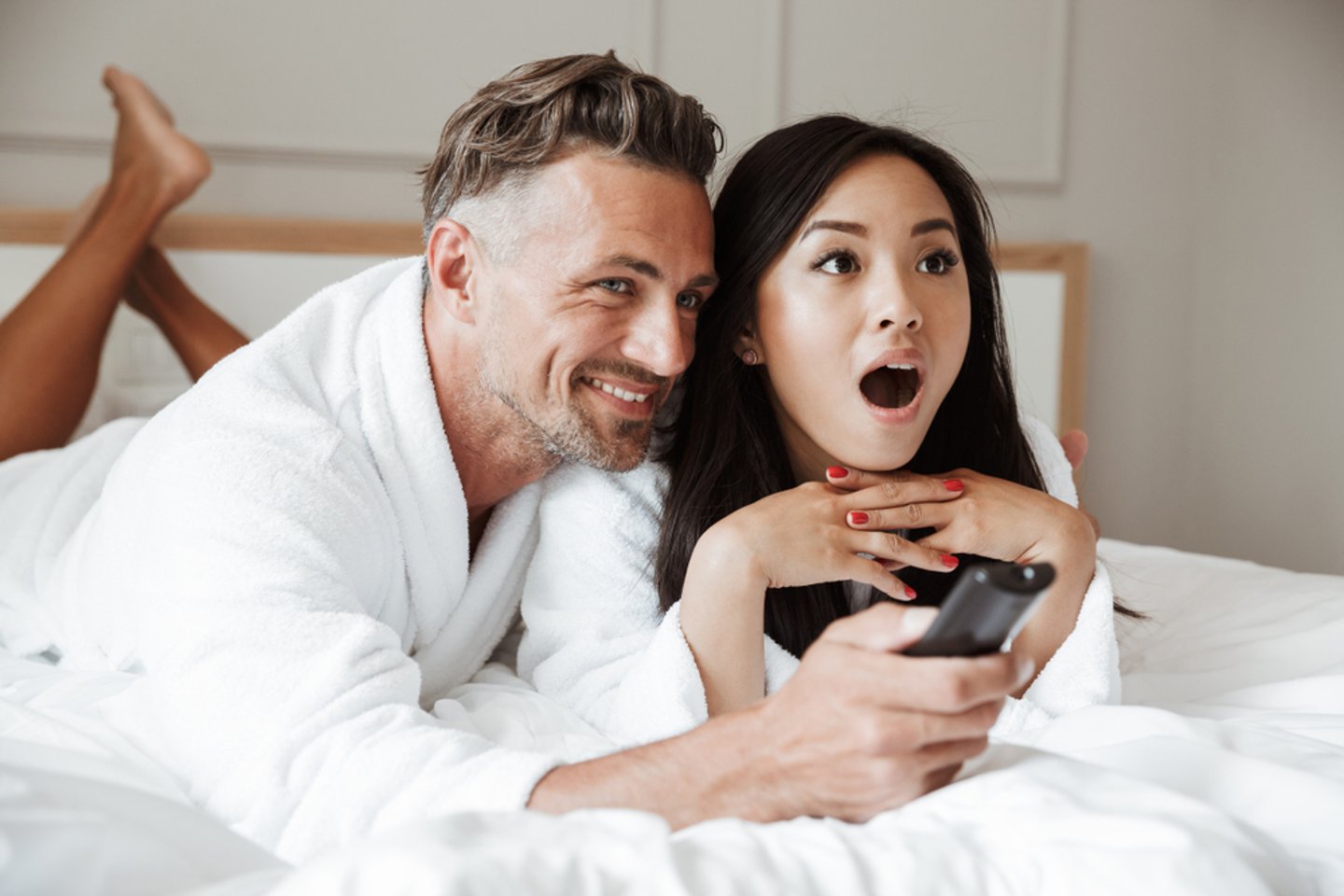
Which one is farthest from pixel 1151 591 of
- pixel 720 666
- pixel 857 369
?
pixel 720 666

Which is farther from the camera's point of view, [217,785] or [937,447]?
[937,447]

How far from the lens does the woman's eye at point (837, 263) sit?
1.34 m

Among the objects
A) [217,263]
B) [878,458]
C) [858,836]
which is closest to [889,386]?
[878,458]

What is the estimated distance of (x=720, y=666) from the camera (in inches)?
48.1

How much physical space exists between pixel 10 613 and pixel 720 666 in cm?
95

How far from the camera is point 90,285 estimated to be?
7.01 feet

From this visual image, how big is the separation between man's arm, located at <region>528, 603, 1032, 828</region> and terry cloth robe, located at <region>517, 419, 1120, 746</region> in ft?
0.85

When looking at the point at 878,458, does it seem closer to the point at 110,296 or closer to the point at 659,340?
the point at 659,340

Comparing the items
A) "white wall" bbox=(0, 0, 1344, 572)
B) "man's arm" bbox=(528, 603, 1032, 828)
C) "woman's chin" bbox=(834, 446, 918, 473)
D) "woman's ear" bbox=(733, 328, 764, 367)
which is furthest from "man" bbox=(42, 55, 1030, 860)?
"white wall" bbox=(0, 0, 1344, 572)

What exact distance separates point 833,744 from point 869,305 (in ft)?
2.03

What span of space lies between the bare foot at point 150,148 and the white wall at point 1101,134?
14 cm

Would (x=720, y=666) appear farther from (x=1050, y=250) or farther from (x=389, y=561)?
(x=1050, y=250)

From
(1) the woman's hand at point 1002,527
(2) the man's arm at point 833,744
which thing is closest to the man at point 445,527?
(2) the man's arm at point 833,744

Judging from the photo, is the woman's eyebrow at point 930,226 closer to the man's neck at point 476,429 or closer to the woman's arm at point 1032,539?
the woman's arm at point 1032,539
